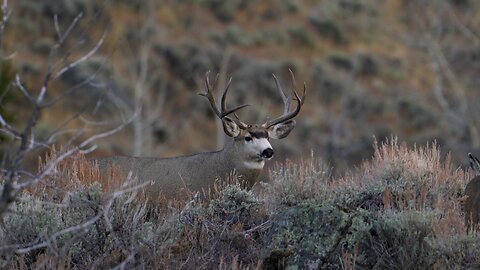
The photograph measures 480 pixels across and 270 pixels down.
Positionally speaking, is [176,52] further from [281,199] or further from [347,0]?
[281,199]

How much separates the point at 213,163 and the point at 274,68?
82.7 feet

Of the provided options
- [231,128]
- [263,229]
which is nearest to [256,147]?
[231,128]

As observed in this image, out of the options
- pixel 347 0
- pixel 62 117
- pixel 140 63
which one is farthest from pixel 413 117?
pixel 62 117

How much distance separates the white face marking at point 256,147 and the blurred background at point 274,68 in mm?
18561

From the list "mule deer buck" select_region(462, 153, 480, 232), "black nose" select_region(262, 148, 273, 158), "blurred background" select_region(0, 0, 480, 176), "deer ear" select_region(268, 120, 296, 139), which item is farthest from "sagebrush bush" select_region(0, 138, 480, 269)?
"blurred background" select_region(0, 0, 480, 176)

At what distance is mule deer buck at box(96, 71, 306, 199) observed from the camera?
392 inches

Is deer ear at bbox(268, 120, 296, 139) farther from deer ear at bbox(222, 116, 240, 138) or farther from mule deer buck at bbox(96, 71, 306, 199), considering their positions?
deer ear at bbox(222, 116, 240, 138)

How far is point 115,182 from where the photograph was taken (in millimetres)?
8414

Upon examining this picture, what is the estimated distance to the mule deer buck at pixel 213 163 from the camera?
32.7 feet

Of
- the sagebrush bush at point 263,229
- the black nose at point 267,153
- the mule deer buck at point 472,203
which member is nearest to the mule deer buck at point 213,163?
the black nose at point 267,153

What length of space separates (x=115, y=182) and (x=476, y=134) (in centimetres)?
2524

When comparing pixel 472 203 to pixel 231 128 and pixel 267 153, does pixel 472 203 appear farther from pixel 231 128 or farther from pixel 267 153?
pixel 231 128

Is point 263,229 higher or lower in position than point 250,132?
lower

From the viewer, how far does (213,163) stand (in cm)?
1027
